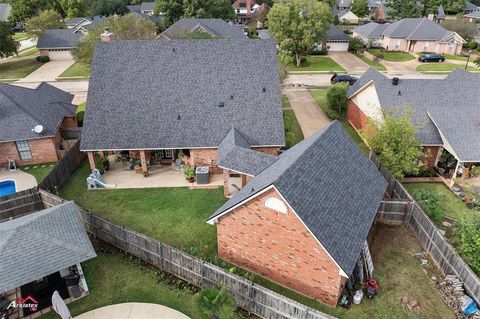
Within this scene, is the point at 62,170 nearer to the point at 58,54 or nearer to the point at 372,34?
the point at 58,54

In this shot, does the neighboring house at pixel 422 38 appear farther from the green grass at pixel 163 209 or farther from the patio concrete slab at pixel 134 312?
the patio concrete slab at pixel 134 312

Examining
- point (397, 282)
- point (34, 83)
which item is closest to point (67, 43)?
point (34, 83)

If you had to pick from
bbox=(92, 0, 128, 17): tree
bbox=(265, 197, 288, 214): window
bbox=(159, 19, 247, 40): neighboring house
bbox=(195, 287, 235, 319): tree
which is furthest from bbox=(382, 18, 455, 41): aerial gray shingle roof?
bbox=(92, 0, 128, 17): tree

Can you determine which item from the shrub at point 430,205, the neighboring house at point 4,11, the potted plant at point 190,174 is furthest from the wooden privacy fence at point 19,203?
the neighboring house at point 4,11

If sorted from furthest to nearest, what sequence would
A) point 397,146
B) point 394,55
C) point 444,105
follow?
point 394,55 < point 444,105 < point 397,146

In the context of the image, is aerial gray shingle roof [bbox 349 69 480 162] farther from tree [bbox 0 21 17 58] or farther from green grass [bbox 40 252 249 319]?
tree [bbox 0 21 17 58]

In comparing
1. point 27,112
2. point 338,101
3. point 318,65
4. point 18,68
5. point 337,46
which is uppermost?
point 27,112

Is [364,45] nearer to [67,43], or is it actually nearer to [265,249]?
[67,43]

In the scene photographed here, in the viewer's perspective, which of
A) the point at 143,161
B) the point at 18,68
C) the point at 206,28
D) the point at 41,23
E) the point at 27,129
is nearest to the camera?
the point at 143,161

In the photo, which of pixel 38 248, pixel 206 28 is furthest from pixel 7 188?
pixel 206 28
